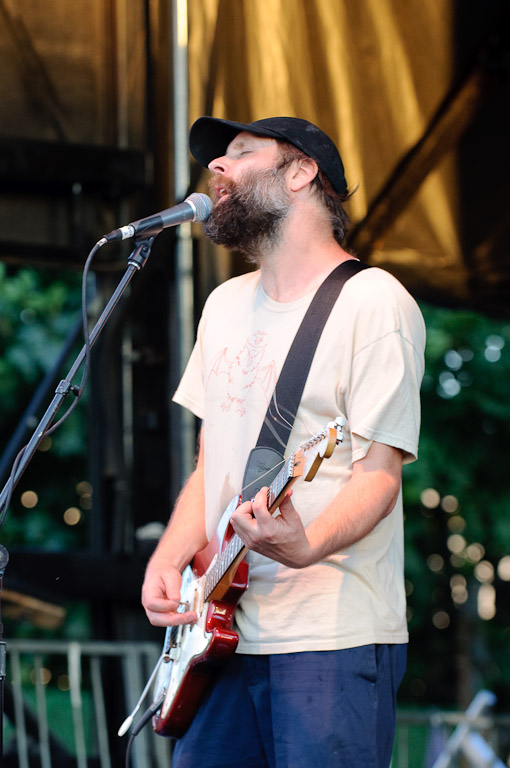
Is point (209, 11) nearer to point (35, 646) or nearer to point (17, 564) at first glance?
point (17, 564)

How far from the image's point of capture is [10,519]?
393 inches

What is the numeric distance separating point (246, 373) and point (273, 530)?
2.17 feet

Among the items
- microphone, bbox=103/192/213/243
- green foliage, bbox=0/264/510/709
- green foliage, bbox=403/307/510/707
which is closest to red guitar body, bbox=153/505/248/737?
microphone, bbox=103/192/213/243

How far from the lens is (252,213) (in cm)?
264

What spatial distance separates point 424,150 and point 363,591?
2.76 meters

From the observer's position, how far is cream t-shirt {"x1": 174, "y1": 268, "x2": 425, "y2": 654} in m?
2.27

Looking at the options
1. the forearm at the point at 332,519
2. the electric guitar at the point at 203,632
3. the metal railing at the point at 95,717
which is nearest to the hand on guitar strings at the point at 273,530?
the forearm at the point at 332,519

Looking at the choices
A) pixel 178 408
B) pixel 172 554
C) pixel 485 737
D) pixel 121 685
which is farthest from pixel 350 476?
pixel 485 737

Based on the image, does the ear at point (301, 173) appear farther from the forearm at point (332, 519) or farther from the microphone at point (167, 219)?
the forearm at point (332, 519)

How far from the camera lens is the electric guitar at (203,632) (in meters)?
2.31

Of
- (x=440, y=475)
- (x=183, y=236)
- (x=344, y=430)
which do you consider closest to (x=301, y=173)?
(x=344, y=430)

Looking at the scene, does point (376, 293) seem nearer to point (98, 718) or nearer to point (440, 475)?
point (98, 718)

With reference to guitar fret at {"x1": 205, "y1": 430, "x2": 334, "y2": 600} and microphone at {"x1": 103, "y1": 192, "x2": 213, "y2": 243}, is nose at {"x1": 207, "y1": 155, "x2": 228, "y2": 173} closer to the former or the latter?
microphone at {"x1": 103, "y1": 192, "x2": 213, "y2": 243}

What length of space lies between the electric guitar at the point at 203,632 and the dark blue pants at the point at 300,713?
0.04 meters
